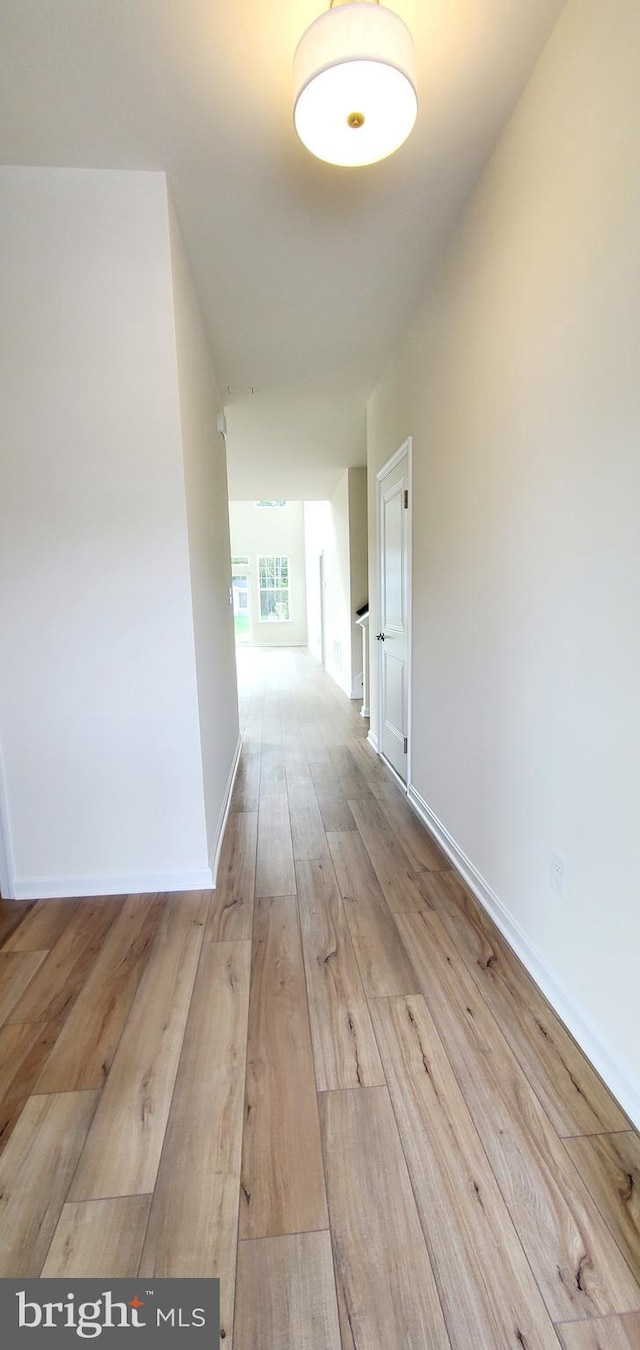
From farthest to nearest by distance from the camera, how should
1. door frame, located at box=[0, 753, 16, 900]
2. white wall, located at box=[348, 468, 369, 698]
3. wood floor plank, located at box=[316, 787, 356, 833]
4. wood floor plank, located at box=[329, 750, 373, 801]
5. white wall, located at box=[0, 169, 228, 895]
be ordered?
white wall, located at box=[348, 468, 369, 698], wood floor plank, located at box=[329, 750, 373, 801], wood floor plank, located at box=[316, 787, 356, 833], door frame, located at box=[0, 753, 16, 900], white wall, located at box=[0, 169, 228, 895]

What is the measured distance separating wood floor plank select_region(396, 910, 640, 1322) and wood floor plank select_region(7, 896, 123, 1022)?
3.78 ft

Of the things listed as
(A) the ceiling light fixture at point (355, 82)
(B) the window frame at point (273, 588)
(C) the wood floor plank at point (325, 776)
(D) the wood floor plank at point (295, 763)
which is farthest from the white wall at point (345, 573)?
(A) the ceiling light fixture at point (355, 82)

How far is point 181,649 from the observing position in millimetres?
2059

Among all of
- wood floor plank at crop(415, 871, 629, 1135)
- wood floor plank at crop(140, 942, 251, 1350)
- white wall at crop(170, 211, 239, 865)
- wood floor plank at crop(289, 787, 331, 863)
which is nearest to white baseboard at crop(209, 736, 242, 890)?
white wall at crop(170, 211, 239, 865)

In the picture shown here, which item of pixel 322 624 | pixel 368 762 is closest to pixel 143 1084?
pixel 368 762

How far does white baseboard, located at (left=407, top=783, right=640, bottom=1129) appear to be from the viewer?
123cm

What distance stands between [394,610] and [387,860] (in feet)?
5.60

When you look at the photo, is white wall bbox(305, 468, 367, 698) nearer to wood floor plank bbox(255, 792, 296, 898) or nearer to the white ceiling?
the white ceiling

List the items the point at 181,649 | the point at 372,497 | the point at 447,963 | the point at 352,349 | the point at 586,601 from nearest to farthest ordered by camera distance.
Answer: the point at 586,601 < the point at 447,963 < the point at 181,649 < the point at 352,349 < the point at 372,497

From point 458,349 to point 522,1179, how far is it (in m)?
2.65

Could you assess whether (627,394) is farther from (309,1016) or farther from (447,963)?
(309,1016)

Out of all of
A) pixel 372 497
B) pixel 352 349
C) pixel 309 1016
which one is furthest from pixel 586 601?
pixel 372 497

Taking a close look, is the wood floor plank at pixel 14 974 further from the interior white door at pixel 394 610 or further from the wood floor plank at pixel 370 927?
the interior white door at pixel 394 610

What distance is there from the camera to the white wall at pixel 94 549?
182 centimetres
